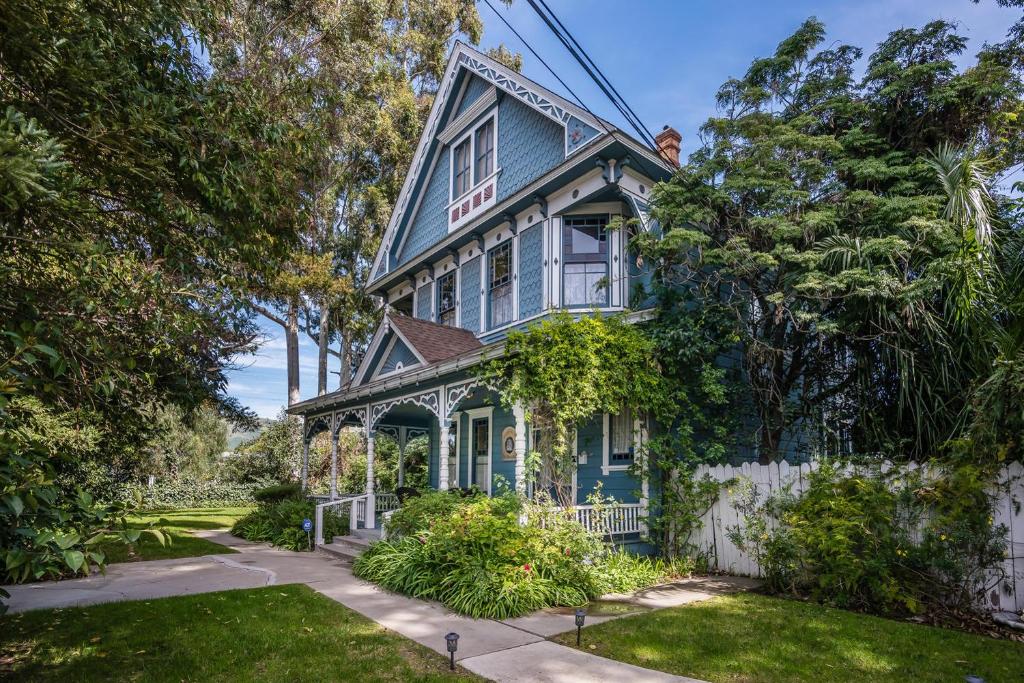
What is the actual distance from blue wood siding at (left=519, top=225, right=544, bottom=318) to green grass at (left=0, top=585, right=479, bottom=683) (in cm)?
671

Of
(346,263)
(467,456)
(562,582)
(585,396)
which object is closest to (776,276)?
(585,396)

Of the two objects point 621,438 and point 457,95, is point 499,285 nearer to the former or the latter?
point 621,438

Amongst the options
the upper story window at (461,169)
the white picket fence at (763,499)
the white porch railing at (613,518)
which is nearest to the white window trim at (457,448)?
the white porch railing at (613,518)

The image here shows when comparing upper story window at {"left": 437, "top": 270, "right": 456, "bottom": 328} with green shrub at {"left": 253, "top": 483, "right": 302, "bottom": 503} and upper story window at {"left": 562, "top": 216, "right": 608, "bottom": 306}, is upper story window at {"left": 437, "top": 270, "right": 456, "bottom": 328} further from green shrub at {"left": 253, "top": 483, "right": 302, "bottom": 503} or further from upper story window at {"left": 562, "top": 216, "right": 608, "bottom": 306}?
green shrub at {"left": 253, "top": 483, "right": 302, "bottom": 503}

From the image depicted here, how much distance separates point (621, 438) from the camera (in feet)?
35.4

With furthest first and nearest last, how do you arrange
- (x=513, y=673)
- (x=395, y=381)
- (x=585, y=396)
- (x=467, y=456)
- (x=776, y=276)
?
(x=467, y=456) < (x=395, y=381) < (x=776, y=276) < (x=585, y=396) < (x=513, y=673)

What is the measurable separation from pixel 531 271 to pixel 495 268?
1.50m

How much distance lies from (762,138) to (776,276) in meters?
2.42

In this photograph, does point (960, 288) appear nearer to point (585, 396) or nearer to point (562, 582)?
point (585, 396)

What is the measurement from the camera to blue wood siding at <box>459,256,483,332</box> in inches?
550

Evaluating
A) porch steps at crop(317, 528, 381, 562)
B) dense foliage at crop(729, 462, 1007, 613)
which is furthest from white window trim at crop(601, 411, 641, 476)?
porch steps at crop(317, 528, 381, 562)

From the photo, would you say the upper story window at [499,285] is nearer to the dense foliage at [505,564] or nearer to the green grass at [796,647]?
the dense foliage at [505,564]

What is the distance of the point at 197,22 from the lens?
20.6 ft

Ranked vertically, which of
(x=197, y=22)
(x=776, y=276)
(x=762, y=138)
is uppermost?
(x=762, y=138)
